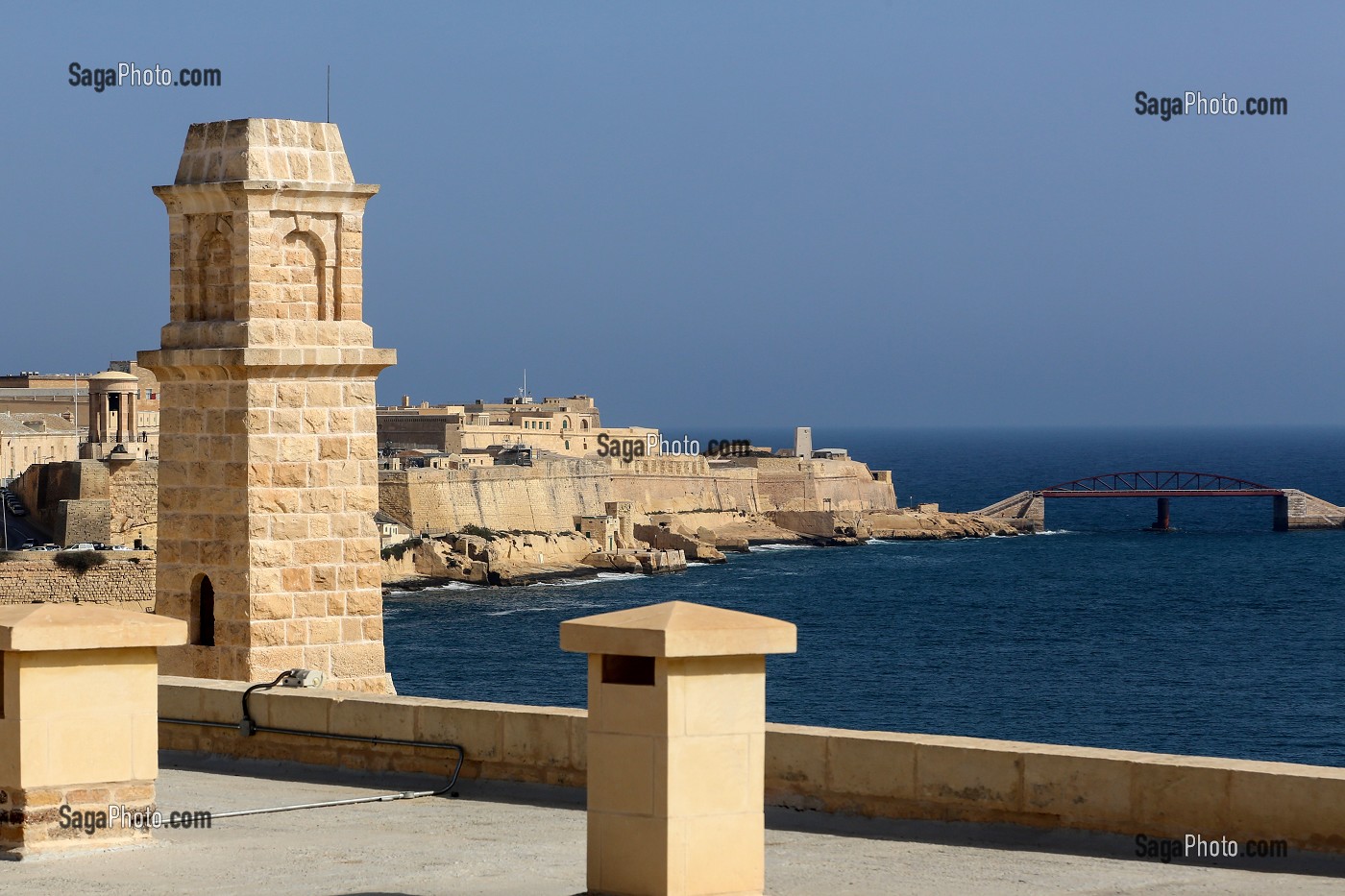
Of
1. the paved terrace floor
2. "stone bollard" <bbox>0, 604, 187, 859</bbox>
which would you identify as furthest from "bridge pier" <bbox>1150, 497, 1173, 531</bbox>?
"stone bollard" <bbox>0, 604, 187, 859</bbox>

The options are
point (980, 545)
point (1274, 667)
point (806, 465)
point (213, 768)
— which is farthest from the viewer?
point (806, 465)

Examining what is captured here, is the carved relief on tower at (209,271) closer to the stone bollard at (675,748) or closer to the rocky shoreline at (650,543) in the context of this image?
the stone bollard at (675,748)

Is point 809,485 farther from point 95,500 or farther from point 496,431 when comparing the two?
point 95,500

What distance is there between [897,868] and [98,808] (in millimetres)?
2800

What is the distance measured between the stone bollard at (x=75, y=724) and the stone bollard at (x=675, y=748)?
76.1 inches

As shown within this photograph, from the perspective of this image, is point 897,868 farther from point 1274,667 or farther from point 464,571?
point 464,571

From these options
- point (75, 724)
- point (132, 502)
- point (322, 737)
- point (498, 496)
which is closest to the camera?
point (75, 724)

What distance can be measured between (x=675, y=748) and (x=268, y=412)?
5.11 m

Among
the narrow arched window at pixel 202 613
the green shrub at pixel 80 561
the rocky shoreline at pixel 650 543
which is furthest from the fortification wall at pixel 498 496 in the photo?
the narrow arched window at pixel 202 613

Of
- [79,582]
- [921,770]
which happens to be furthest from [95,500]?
[921,770]

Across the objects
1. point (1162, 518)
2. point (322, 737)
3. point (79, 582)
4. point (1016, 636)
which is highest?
point (322, 737)

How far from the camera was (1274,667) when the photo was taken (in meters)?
44.4

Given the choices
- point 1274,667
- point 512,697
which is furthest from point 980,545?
point 512,697

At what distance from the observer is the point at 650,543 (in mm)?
75312
